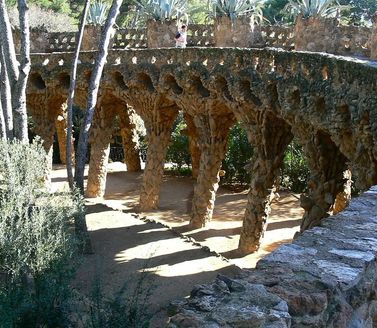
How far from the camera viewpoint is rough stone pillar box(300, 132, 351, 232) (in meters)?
10.5

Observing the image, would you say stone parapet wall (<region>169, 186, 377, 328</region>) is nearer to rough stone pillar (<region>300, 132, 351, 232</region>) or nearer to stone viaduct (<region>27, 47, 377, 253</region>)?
stone viaduct (<region>27, 47, 377, 253</region>)

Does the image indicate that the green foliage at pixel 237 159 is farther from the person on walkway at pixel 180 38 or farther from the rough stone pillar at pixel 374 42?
the rough stone pillar at pixel 374 42

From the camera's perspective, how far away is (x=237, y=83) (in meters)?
12.6

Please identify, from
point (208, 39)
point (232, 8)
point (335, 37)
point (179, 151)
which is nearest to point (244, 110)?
point (335, 37)

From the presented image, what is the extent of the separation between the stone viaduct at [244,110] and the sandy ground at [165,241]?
73 centimetres

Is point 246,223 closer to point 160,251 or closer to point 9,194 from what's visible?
point 160,251

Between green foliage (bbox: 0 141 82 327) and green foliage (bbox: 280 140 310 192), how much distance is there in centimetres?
1058

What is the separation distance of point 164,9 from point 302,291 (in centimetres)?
1344

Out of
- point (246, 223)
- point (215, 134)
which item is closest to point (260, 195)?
point (246, 223)

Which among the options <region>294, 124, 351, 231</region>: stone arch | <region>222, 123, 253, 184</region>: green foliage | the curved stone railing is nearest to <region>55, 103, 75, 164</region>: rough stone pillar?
the curved stone railing

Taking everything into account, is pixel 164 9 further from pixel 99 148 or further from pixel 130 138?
pixel 130 138

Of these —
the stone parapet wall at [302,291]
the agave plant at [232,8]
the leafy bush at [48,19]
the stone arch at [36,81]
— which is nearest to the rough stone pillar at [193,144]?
the stone arch at [36,81]

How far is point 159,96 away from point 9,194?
6.88m

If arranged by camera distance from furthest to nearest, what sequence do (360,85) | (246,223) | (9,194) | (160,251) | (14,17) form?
(14,17) → (246,223) → (160,251) → (9,194) → (360,85)
